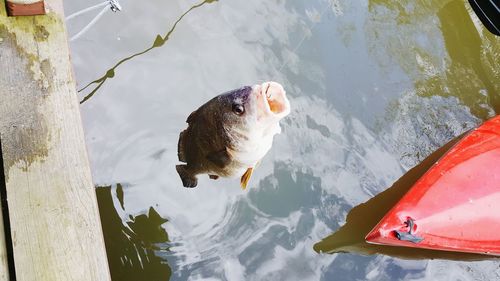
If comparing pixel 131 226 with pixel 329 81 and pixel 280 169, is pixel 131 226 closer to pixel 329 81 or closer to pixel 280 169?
pixel 280 169

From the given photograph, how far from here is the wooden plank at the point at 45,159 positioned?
2273 mm

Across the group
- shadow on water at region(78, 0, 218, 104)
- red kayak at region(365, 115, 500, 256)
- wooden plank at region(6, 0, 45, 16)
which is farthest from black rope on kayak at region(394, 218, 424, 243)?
wooden plank at region(6, 0, 45, 16)

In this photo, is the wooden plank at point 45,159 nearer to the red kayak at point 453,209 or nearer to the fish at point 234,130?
the fish at point 234,130

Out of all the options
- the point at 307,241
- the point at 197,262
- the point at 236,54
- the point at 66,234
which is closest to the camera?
the point at 66,234

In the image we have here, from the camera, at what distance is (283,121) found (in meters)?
3.61

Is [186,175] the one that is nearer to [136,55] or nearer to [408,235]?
[136,55]

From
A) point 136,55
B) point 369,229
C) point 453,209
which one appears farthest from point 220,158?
point 453,209

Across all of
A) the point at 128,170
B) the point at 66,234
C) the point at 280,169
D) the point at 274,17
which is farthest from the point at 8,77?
the point at 274,17

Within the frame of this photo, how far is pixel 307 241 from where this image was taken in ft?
Answer: 11.5

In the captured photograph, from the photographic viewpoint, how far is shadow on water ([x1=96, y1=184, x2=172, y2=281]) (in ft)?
10.5

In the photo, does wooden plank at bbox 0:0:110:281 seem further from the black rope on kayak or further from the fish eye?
the black rope on kayak

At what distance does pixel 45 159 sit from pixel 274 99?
119 centimetres

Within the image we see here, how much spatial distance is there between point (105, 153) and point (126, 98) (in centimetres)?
43

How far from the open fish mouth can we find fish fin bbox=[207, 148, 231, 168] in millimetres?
326
